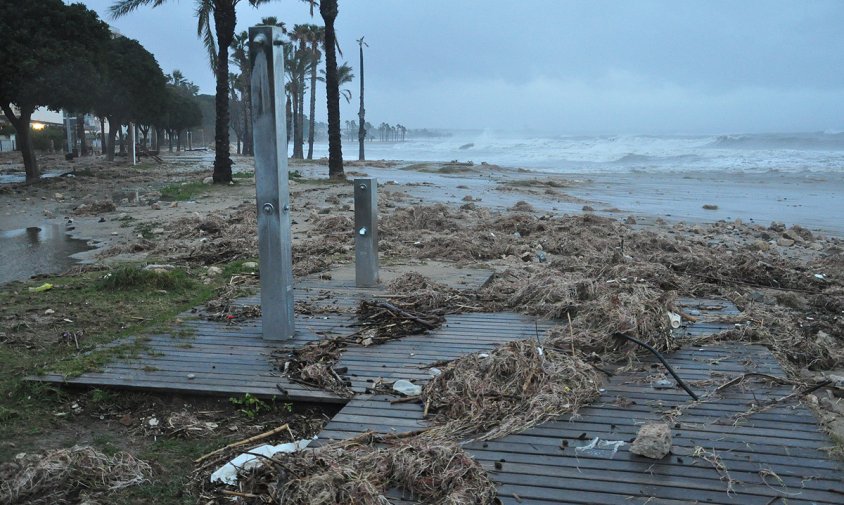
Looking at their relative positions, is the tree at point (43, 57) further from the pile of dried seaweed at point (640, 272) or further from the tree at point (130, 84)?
the pile of dried seaweed at point (640, 272)

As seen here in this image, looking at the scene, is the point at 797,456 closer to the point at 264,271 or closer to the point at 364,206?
the point at 264,271

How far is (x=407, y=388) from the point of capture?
178 inches

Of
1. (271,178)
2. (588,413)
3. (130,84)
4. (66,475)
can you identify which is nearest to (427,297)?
(271,178)

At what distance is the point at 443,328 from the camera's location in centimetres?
602

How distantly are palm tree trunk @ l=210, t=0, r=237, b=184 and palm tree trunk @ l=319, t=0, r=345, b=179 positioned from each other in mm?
3533

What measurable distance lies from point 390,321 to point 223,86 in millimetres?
20474

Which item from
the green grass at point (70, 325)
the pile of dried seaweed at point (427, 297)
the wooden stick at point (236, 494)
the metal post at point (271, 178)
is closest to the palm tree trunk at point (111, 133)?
the green grass at point (70, 325)

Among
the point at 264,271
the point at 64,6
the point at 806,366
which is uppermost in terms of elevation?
the point at 64,6

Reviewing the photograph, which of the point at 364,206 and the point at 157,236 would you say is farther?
the point at 157,236

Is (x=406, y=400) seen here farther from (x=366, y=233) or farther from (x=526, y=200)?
(x=526, y=200)

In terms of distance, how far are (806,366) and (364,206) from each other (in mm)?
4371

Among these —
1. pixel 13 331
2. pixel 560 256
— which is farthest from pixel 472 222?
pixel 13 331

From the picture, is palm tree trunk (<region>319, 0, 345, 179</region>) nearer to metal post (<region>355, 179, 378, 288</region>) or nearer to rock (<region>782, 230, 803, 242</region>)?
rock (<region>782, 230, 803, 242</region>)

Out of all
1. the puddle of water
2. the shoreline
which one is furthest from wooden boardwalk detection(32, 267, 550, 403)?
the shoreline
